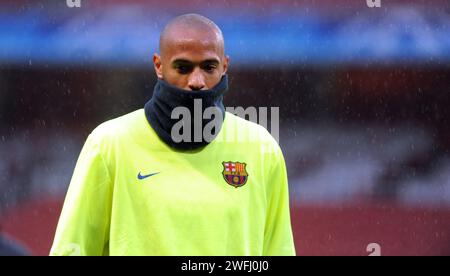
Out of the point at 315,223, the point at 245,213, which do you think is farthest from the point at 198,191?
the point at 315,223

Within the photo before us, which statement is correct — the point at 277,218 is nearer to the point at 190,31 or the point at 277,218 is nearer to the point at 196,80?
the point at 196,80

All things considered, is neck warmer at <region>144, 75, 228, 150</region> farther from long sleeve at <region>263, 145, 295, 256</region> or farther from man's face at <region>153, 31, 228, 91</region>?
long sleeve at <region>263, 145, 295, 256</region>

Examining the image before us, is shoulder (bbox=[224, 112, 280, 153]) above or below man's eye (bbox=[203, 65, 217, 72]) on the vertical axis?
below

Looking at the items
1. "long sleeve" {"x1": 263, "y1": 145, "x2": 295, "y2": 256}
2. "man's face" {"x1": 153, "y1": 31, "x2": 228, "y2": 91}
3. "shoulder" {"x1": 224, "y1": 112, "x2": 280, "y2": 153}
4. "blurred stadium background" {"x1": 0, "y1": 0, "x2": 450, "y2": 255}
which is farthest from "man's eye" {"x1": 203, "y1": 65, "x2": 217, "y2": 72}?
"blurred stadium background" {"x1": 0, "y1": 0, "x2": 450, "y2": 255}

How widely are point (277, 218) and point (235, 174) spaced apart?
0.21 metres

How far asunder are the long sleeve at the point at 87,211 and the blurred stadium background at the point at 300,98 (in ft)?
9.79

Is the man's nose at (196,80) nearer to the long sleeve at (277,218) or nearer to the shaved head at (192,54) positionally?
the shaved head at (192,54)

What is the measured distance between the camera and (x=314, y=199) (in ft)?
18.4

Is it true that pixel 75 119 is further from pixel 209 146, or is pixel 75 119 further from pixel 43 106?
pixel 209 146

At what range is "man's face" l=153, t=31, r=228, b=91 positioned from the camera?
260cm

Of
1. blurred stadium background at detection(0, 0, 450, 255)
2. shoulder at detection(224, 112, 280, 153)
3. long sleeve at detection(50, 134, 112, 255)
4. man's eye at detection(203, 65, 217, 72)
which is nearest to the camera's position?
long sleeve at detection(50, 134, 112, 255)

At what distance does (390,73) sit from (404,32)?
27cm

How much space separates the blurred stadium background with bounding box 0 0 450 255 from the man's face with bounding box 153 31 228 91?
293cm

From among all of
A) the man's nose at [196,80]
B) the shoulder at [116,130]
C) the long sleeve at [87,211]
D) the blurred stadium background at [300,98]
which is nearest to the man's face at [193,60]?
the man's nose at [196,80]
